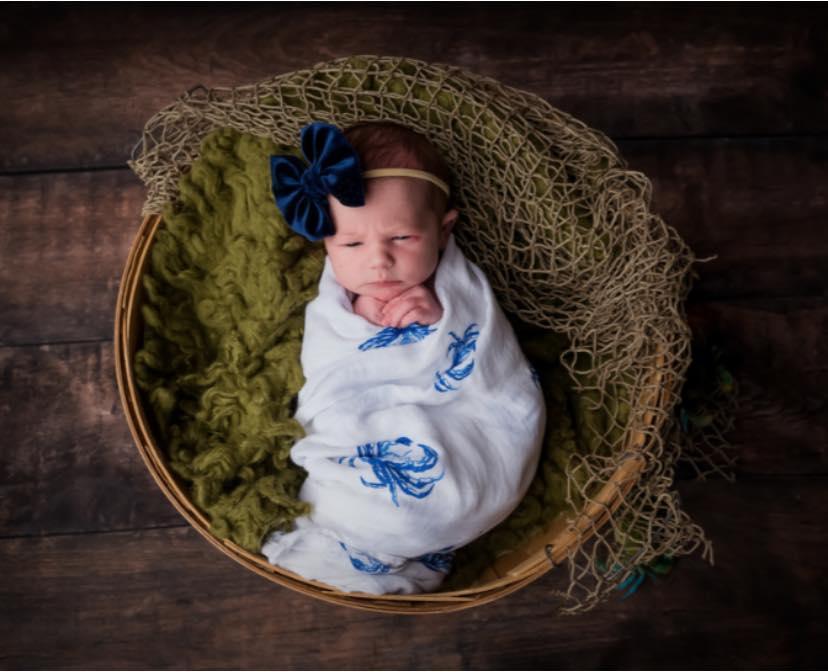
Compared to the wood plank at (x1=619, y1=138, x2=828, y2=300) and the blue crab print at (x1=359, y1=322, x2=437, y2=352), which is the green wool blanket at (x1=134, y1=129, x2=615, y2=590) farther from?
the wood plank at (x1=619, y1=138, x2=828, y2=300)

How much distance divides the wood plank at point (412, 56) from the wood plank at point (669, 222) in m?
0.05

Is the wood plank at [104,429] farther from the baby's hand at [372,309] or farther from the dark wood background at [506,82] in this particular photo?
the baby's hand at [372,309]

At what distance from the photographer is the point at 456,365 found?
1.17m

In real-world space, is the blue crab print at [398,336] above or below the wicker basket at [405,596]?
above

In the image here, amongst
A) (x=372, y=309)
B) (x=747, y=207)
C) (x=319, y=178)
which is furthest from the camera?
(x=747, y=207)

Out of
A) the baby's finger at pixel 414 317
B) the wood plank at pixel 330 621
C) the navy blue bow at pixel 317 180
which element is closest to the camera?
the navy blue bow at pixel 317 180

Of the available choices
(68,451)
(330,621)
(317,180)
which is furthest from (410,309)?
(68,451)

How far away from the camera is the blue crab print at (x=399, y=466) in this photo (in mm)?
1096

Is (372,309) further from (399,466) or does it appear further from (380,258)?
(399,466)

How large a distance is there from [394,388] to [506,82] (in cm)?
73

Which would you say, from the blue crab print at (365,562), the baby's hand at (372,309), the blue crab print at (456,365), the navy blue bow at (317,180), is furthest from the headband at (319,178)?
the blue crab print at (365,562)

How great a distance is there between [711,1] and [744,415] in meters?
0.82

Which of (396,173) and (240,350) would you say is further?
(240,350)

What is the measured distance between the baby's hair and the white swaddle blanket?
0.48 ft
